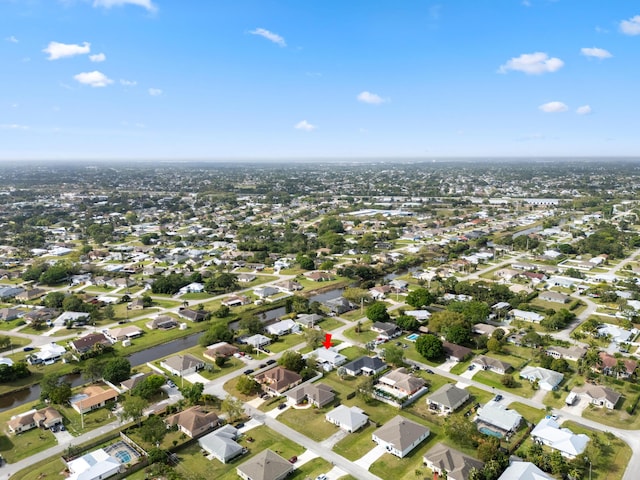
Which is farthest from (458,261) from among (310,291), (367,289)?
(310,291)

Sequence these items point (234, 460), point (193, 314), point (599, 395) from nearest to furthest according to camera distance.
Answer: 1. point (234, 460)
2. point (599, 395)
3. point (193, 314)

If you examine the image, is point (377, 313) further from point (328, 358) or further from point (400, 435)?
point (400, 435)

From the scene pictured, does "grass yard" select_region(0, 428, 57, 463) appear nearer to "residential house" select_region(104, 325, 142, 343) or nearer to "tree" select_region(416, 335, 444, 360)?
"residential house" select_region(104, 325, 142, 343)

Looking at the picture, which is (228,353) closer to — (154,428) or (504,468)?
(154,428)

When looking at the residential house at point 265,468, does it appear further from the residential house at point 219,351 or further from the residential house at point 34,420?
the residential house at point 219,351

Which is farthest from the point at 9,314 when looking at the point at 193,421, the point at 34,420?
the point at 193,421

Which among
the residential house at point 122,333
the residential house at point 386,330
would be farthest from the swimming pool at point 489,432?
the residential house at point 122,333
